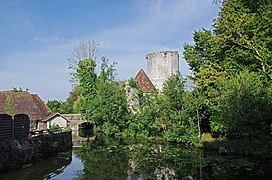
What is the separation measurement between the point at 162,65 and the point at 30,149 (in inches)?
1283

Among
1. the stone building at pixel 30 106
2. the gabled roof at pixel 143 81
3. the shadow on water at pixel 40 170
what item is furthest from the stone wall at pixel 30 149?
the gabled roof at pixel 143 81

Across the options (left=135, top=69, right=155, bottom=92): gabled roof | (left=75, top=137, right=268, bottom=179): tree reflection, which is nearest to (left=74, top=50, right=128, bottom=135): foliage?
(left=135, top=69, right=155, bottom=92): gabled roof

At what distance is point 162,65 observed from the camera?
1861 inches

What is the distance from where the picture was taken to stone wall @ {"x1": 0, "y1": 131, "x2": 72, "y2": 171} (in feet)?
49.5

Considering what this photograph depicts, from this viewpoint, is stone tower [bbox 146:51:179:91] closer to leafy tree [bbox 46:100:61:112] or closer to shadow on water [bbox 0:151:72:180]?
leafy tree [bbox 46:100:61:112]

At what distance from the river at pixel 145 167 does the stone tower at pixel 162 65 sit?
27.7 m

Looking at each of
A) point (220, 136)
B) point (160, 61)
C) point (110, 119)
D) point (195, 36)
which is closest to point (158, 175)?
point (220, 136)

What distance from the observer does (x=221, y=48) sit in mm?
24125

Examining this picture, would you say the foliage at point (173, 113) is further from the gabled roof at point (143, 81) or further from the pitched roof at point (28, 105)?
the pitched roof at point (28, 105)

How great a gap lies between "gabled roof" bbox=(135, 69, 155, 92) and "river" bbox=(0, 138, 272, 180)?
23.9 metres

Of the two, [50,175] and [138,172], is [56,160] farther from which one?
[138,172]

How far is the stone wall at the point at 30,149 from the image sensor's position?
15.1m

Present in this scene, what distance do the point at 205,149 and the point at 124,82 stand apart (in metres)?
22.4

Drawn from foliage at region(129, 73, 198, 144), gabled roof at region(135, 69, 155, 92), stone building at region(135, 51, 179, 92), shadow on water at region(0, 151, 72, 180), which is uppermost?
stone building at region(135, 51, 179, 92)
